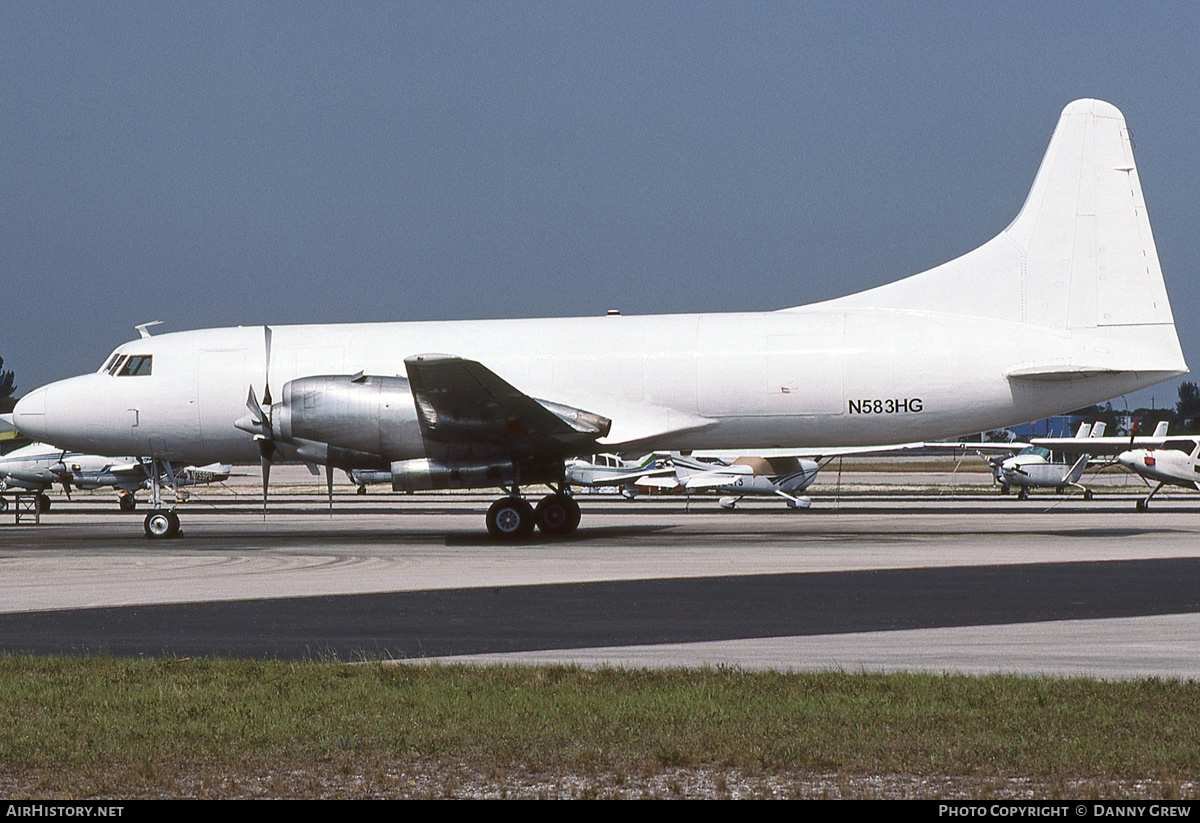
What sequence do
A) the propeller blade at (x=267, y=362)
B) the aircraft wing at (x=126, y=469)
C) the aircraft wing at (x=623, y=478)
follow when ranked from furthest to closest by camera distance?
the aircraft wing at (x=623, y=478) < the aircraft wing at (x=126, y=469) < the propeller blade at (x=267, y=362)

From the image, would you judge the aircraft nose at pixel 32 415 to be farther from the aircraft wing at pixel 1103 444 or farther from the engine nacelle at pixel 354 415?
the aircraft wing at pixel 1103 444

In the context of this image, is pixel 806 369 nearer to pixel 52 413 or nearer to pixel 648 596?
pixel 648 596

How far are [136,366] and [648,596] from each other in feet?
56.1

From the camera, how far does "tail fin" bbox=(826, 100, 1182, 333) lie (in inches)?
929

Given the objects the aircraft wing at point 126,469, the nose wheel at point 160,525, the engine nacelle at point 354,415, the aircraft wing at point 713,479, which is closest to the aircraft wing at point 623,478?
the aircraft wing at point 713,479

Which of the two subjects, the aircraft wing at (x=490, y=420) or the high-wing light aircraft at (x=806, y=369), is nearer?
the aircraft wing at (x=490, y=420)

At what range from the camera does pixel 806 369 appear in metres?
23.7

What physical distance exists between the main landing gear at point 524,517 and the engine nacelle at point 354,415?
209 cm

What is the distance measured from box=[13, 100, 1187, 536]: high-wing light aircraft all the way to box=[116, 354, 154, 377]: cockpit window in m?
2.97

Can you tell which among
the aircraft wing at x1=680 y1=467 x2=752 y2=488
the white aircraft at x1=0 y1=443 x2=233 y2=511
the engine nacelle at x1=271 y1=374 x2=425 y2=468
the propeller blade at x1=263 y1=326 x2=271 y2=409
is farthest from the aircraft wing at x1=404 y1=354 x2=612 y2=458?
the white aircraft at x1=0 y1=443 x2=233 y2=511

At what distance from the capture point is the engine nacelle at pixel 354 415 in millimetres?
22969

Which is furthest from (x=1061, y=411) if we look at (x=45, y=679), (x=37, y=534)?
(x=37, y=534)

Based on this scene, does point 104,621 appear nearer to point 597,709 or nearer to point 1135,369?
point 597,709

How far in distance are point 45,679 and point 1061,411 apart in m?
20.0
